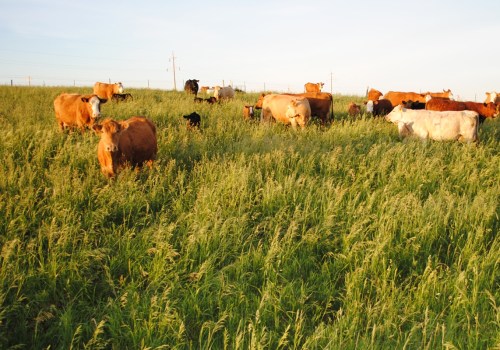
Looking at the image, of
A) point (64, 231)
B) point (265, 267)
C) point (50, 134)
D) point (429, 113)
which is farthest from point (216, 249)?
point (429, 113)

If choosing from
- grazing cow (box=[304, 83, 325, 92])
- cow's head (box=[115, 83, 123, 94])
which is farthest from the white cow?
grazing cow (box=[304, 83, 325, 92])

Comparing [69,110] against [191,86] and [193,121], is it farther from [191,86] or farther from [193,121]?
[191,86]

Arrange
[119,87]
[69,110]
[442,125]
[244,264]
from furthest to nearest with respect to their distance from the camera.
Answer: [119,87] < [69,110] < [442,125] < [244,264]

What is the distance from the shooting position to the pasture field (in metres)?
2.69

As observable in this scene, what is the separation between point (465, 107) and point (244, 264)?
12.0 metres

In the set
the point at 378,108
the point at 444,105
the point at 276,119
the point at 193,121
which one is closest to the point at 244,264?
the point at 193,121

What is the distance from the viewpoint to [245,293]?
3.17m

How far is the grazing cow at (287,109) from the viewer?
1141 cm

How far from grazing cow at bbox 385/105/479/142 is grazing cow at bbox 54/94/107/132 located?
8.72 m

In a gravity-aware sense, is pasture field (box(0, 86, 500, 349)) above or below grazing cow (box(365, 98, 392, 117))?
below

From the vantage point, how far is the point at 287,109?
1180cm

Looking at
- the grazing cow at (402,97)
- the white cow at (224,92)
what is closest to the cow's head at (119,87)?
the white cow at (224,92)

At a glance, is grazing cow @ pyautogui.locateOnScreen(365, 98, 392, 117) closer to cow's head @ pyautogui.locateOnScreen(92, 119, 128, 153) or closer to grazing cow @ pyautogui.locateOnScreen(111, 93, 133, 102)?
grazing cow @ pyautogui.locateOnScreen(111, 93, 133, 102)

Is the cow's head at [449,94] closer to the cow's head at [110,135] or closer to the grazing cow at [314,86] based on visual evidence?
the grazing cow at [314,86]
